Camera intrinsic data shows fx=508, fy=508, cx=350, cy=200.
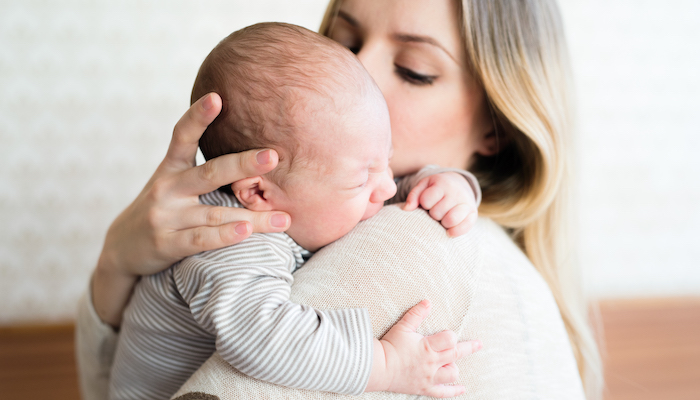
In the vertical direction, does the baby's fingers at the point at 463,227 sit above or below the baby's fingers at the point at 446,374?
above

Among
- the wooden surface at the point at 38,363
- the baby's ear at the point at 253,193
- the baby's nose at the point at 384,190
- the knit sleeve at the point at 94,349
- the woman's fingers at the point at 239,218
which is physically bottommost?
the wooden surface at the point at 38,363

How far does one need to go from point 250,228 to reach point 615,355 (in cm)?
261

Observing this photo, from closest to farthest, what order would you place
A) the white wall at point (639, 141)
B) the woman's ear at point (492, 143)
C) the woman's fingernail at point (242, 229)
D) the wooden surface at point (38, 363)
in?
1. the woman's fingernail at point (242, 229)
2. the woman's ear at point (492, 143)
3. the wooden surface at point (38, 363)
4. the white wall at point (639, 141)

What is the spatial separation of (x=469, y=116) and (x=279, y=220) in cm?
70

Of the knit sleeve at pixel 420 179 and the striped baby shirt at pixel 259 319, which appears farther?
the knit sleeve at pixel 420 179

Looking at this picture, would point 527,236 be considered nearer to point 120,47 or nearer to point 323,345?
Answer: point 323,345

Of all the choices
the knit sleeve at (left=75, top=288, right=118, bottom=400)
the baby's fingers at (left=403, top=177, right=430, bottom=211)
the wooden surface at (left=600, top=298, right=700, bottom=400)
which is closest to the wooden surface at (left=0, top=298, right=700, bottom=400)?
the wooden surface at (left=600, top=298, right=700, bottom=400)

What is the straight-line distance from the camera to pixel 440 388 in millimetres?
833

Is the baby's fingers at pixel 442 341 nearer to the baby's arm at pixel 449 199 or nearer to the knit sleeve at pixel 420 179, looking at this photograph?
the baby's arm at pixel 449 199

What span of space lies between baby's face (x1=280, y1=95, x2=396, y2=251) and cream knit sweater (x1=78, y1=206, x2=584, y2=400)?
41 mm

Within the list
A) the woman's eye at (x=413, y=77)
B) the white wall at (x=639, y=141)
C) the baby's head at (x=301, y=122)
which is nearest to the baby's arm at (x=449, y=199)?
the baby's head at (x=301, y=122)

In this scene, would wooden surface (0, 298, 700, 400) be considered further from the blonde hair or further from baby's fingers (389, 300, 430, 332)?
baby's fingers (389, 300, 430, 332)

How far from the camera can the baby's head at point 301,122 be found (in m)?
0.89

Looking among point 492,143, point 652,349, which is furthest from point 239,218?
point 652,349
